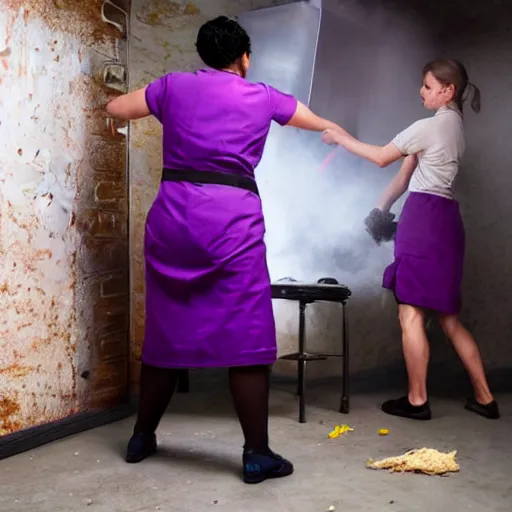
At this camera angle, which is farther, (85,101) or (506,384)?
(506,384)

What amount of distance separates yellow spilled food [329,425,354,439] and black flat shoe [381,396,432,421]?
1.00 feet

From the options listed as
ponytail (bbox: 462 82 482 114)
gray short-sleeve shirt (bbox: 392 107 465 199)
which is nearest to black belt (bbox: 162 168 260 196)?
gray short-sleeve shirt (bbox: 392 107 465 199)

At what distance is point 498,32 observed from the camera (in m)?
3.46

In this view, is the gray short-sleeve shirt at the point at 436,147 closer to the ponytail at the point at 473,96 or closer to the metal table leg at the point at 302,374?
the ponytail at the point at 473,96

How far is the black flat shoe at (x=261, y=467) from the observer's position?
2.06 metres

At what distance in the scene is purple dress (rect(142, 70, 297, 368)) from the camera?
2.08 metres

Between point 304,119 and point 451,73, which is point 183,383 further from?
point 451,73

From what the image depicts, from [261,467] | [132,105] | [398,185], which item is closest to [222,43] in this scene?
[132,105]

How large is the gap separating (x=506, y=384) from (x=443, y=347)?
0.33 meters

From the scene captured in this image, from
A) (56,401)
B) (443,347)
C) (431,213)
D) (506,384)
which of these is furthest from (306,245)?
(56,401)

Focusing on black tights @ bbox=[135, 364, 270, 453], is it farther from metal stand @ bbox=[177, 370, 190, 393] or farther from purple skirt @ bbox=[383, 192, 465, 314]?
metal stand @ bbox=[177, 370, 190, 393]

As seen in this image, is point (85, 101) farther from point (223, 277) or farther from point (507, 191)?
point (507, 191)

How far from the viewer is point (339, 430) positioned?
265cm

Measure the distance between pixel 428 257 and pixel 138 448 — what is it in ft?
4.60
